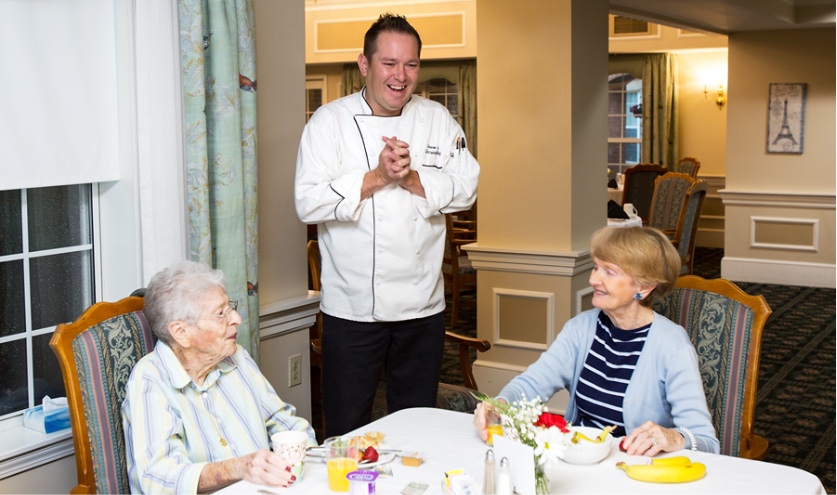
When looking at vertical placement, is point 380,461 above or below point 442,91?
below

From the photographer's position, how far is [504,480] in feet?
5.84

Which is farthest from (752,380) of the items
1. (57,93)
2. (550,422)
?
(57,93)

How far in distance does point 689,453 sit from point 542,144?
319cm

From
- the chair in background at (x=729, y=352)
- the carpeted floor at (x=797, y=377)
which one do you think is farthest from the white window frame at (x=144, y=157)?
the carpeted floor at (x=797, y=377)

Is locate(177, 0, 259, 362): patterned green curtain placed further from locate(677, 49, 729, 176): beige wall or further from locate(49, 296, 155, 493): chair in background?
locate(677, 49, 729, 176): beige wall

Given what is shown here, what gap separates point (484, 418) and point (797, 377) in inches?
167

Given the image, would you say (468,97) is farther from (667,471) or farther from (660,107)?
(667,471)

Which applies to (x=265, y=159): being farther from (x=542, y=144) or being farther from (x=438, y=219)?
(x=542, y=144)

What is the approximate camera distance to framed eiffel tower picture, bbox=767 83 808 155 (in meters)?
9.07

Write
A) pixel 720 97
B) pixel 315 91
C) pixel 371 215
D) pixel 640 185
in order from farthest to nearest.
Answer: pixel 315 91, pixel 720 97, pixel 640 185, pixel 371 215

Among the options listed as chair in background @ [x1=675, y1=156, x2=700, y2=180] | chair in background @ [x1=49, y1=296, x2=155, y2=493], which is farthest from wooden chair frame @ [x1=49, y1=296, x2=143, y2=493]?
chair in background @ [x1=675, y1=156, x2=700, y2=180]

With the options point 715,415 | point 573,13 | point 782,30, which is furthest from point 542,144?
point 782,30

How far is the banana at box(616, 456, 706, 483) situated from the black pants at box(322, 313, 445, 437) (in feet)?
3.74

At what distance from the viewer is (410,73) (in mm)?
2900
